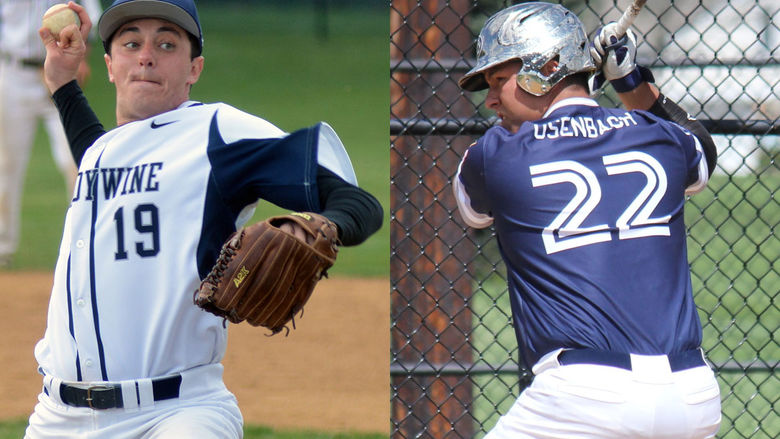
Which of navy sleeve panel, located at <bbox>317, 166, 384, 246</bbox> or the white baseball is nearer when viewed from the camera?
navy sleeve panel, located at <bbox>317, 166, 384, 246</bbox>

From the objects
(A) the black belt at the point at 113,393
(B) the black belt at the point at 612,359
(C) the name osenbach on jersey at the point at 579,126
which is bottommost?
(A) the black belt at the point at 113,393

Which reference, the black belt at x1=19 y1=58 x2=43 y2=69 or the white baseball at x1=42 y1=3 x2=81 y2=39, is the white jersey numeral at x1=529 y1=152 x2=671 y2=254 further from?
the black belt at x1=19 y1=58 x2=43 y2=69

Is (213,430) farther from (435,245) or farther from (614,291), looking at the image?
(435,245)

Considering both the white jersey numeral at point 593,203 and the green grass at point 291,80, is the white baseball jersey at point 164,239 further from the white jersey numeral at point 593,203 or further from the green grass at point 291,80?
the green grass at point 291,80

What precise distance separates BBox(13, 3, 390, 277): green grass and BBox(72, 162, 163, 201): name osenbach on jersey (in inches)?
319

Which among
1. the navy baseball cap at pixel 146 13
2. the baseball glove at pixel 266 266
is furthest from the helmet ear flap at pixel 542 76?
the navy baseball cap at pixel 146 13

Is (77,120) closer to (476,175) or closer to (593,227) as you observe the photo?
(476,175)

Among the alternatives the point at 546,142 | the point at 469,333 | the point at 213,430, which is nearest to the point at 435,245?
the point at 469,333

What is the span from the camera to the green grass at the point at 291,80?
13.2 meters

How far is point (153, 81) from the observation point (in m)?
2.56

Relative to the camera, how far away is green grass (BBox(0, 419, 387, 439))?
456 centimetres

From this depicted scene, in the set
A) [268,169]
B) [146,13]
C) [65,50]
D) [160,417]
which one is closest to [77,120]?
[65,50]

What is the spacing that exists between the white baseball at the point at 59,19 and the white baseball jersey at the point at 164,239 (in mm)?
503

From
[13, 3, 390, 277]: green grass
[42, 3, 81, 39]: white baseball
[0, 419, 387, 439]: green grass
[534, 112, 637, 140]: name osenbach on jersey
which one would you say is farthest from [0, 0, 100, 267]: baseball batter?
[534, 112, 637, 140]: name osenbach on jersey
